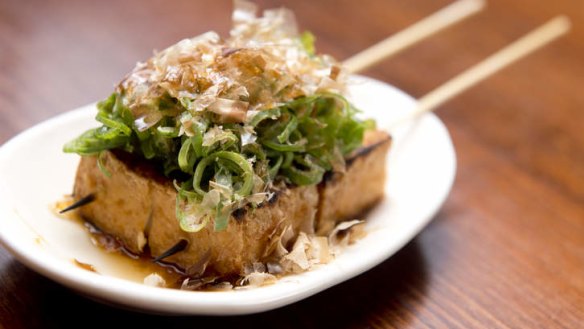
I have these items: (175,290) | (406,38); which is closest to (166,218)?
(175,290)

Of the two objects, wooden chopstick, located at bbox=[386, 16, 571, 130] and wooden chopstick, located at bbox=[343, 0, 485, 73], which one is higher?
wooden chopstick, located at bbox=[343, 0, 485, 73]

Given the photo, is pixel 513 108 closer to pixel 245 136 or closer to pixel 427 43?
pixel 427 43

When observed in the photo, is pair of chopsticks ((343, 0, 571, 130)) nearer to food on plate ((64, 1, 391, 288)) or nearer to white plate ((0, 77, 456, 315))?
white plate ((0, 77, 456, 315))

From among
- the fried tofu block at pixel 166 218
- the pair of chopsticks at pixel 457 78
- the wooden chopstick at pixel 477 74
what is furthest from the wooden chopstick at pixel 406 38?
the fried tofu block at pixel 166 218

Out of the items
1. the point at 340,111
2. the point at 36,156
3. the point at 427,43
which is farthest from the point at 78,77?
the point at 427,43

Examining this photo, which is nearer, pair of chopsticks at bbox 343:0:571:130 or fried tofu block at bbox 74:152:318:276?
fried tofu block at bbox 74:152:318:276

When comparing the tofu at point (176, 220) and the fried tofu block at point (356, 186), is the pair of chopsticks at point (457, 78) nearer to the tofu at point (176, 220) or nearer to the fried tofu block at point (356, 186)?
the fried tofu block at point (356, 186)

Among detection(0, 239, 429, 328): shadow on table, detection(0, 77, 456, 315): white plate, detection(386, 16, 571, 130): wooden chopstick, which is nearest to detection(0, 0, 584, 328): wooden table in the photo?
detection(0, 239, 429, 328): shadow on table
